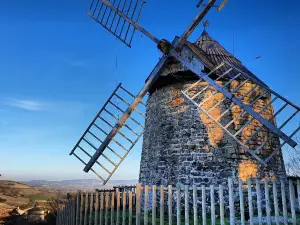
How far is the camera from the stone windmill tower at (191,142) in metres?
9.32

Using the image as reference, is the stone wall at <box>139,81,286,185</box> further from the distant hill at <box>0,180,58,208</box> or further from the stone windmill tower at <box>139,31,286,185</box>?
the distant hill at <box>0,180,58,208</box>

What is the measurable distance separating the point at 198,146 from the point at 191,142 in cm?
27

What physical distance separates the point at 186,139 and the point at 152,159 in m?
1.74

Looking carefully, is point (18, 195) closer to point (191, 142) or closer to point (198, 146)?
point (191, 142)

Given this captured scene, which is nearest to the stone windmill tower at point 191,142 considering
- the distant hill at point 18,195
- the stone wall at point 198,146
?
the stone wall at point 198,146


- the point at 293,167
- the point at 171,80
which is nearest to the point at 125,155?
the point at 171,80

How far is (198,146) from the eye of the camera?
31.4ft

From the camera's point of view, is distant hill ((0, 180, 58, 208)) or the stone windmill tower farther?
distant hill ((0, 180, 58, 208))


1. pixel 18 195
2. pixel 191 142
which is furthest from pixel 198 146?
pixel 18 195

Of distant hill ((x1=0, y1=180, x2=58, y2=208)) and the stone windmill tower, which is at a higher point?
the stone windmill tower

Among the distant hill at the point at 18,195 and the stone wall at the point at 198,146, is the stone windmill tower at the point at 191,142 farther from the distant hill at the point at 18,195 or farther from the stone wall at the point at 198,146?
the distant hill at the point at 18,195

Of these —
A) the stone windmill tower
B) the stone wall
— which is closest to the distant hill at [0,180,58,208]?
the stone windmill tower

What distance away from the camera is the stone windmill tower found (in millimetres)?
9320

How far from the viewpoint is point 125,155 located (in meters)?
10.9
